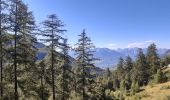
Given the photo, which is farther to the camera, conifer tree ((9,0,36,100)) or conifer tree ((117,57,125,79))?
conifer tree ((117,57,125,79))

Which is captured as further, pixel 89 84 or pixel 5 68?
pixel 89 84

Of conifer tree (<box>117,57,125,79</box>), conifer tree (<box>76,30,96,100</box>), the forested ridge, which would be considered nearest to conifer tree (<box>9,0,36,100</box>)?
the forested ridge

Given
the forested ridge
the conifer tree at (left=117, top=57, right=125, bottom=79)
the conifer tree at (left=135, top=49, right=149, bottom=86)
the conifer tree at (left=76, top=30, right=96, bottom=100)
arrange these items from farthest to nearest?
the conifer tree at (left=117, top=57, right=125, bottom=79), the conifer tree at (left=135, top=49, right=149, bottom=86), the conifer tree at (left=76, top=30, right=96, bottom=100), the forested ridge

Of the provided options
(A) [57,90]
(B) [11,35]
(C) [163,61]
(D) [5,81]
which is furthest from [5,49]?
(C) [163,61]

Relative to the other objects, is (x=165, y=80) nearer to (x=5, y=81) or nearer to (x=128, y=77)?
(x=128, y=77)

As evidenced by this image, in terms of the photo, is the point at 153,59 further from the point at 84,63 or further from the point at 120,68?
the point at 84,63

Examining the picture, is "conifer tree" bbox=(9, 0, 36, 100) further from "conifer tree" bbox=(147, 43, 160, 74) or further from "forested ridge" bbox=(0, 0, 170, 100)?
"conifer tree" bbox=(147, 43, 160, 74)

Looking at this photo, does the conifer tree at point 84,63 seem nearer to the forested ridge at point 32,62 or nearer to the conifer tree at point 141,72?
the forested ridge at point 32,62

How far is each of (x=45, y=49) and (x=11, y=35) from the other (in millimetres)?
9365

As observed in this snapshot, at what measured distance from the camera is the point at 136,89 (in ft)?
215

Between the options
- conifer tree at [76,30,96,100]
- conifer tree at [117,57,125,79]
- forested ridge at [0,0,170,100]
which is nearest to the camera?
forested ridge at [0,0,170,100]

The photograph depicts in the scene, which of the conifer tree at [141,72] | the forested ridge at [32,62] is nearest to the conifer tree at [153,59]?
the conifer tree at [141,72]

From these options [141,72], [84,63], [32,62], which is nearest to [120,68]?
[141,72]

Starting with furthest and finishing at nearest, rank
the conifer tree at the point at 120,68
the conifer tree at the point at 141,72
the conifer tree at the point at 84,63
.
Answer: the conifer tree at the point at 120,68 < the conifer tree at the point at 141,72 < the conifer tree at the point at 84,63
